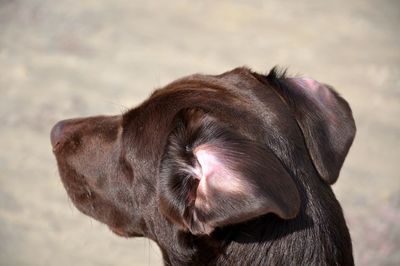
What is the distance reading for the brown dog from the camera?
9.20 ft

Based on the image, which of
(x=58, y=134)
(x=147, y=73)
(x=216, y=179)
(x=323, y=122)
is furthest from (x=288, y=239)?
(x=147, y=73)

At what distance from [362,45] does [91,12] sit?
292cm

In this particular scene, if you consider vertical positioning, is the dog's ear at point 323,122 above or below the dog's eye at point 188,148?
above

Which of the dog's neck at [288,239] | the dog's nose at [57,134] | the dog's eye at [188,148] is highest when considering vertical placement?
the dog's eye at [188,148]

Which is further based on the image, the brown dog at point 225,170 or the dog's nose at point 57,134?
the dog's nose at point 57,134

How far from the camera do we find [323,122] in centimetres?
354

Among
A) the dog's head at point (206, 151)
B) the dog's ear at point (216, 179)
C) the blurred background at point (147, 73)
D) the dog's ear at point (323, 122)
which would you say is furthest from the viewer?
the blurred background at point (147, 73)

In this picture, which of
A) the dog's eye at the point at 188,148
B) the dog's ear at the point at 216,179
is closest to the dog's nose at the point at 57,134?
the dog's ear at the point at 216,179

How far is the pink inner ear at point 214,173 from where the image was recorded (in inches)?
108

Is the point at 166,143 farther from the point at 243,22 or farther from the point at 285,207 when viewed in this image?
the point at 243,22

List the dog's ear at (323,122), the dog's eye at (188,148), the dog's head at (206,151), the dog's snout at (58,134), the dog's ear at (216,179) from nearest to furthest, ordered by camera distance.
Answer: the dog's ear at (216,179)
the dog's head at (206,151)
the dog's eye at (188,148)
the dog's ear at (323,122)
the dog's snout at (58,134)

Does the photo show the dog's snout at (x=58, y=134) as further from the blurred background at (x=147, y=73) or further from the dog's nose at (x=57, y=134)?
the blurred background at (x=147, y=73)

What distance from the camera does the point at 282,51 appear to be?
26.2ft

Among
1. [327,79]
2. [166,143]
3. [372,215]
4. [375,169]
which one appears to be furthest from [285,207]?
[327,79]
